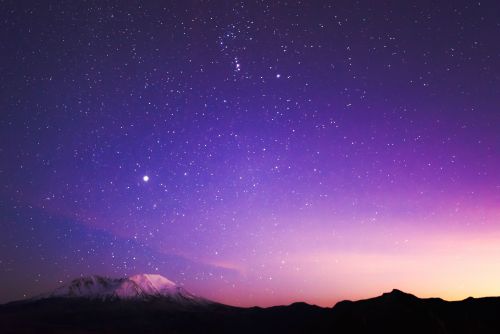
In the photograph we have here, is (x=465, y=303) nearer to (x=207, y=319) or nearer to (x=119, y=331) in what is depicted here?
(x=207, y=319)

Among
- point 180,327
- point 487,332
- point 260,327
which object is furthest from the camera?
point 180,327

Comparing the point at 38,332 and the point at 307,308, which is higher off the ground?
the point at 307,308

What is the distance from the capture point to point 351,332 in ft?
317

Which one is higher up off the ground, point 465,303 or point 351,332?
point 465,303

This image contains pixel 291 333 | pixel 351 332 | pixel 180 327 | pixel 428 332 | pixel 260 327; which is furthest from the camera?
pixel 180 327

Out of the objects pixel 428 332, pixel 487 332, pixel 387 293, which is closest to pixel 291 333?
pixel 387 293

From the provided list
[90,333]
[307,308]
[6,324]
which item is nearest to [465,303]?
[307,308]

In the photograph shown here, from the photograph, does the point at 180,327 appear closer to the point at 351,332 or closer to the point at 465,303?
the point at 351,332

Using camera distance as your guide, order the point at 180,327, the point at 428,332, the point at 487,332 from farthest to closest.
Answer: the point at 180,327, the point at 428,332, the point at 487,332

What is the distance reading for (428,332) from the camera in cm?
8644

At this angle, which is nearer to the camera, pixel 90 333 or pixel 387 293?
pixel 387 293

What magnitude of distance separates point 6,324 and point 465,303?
191 metres

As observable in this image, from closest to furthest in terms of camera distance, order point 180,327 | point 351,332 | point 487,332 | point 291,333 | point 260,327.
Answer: point 487,332, point 351,332, point 291,333, point 260,327, point 180,327

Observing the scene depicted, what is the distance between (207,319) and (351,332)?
359ft
